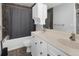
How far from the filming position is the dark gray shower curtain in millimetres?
1981

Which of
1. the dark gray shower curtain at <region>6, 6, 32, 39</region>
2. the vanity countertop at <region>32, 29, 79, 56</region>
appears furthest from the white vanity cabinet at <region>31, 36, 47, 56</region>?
the dark gray shower curtain at <region>6, 6, 32, 39</region>

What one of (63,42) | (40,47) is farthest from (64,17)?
(40,47)

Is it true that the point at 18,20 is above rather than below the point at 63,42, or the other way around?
above

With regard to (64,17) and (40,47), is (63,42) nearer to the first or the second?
(64,17)

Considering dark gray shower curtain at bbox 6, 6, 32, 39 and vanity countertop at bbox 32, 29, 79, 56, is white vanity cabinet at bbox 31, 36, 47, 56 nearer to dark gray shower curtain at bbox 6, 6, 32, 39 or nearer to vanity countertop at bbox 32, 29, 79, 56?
vanity countertop at bbox 32, 29, 79, 56

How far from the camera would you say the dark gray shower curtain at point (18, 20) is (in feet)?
6.50

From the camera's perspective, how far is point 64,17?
1.66m

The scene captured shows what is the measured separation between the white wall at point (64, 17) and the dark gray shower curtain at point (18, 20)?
0.69 m

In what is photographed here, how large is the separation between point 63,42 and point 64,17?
577 mm

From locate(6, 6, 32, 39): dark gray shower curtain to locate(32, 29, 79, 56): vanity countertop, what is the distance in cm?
51

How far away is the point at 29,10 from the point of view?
2.07m

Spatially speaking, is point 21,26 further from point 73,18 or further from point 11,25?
point 73,18

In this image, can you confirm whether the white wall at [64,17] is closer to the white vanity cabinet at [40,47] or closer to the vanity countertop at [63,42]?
the vanity countertop at [63,42]

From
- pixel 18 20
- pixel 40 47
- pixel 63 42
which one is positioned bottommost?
pixel 40 47
